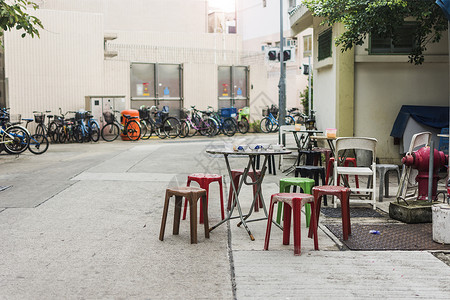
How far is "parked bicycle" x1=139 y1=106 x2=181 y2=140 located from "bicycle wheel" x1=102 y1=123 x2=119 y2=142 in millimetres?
1179

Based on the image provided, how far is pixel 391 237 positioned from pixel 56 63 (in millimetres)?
18313

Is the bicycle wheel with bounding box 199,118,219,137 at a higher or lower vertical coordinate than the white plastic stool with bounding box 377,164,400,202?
higher

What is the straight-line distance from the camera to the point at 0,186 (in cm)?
976

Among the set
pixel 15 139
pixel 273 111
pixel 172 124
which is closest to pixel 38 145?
pixel 15 139

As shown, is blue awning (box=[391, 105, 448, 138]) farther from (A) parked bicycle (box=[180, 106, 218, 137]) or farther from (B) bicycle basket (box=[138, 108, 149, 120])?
(B) bicycle basket (box=[138, 108, 149, 120])

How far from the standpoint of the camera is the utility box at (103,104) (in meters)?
21.2

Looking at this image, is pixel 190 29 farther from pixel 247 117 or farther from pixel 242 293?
pixel 242 293

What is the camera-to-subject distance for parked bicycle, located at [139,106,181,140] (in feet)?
72.2

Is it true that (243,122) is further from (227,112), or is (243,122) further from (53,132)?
(53,132)

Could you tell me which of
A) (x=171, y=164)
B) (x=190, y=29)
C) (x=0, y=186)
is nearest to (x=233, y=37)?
(x=190, y=29)

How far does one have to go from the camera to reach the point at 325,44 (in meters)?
13.4

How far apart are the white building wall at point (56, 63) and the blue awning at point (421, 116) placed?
1420 cm

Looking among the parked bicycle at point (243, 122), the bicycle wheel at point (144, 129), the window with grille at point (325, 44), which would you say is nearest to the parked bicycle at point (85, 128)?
the bicycle wheel at point (144, 129)

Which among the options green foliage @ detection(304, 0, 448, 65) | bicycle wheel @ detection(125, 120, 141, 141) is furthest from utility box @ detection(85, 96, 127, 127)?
green foliage @ detection(304, 0, 448, 65)
